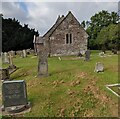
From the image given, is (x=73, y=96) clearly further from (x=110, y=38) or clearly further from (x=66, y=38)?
(x=110, y=38)

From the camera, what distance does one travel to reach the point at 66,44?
113ft

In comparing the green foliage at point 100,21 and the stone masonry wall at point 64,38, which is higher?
the green foliage at point 100,21

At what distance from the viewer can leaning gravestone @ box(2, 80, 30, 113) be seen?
9258 mm

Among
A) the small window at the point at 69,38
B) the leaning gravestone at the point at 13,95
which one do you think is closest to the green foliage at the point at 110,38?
the small window at the point at 69,38

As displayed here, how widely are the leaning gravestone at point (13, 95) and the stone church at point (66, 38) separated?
80.4 feet

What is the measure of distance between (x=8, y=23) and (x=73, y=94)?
1938 inches

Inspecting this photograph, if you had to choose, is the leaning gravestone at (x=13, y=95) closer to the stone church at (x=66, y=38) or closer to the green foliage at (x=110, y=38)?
the stone church at (x=66, y=38)

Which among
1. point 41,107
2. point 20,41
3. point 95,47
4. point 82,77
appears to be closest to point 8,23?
point 20,41

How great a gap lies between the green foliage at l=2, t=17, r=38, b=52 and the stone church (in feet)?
51.2

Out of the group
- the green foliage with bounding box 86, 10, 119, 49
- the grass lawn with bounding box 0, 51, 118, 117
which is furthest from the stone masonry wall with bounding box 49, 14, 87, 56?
the green foliage with bounding box 86, 10, 119, 49

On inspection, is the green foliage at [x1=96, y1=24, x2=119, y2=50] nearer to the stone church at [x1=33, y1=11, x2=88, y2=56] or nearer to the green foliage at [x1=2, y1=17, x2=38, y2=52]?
the stone church at [x1=33, y1=11, x2=88, y2=56]

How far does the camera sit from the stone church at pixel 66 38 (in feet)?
112

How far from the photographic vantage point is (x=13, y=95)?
934 cm

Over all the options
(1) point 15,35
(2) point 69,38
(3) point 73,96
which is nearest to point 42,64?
(3) point 73,96
